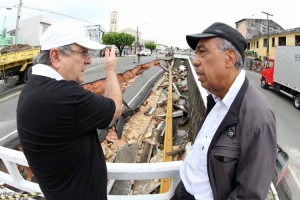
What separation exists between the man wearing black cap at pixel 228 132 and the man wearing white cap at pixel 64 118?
70 centimetres

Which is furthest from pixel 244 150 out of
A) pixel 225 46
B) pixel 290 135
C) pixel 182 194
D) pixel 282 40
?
pixel 282 40

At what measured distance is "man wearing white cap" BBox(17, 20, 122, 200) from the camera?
185 cm

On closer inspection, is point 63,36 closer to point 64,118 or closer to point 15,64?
point 64,118

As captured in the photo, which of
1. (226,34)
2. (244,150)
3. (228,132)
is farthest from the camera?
(226,34)

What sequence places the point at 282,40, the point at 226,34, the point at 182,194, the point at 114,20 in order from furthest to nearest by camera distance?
the point at 114,20 → the point at 282,40 → the point at 182,194 → the point at 226,34

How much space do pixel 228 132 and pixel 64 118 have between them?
1041mm

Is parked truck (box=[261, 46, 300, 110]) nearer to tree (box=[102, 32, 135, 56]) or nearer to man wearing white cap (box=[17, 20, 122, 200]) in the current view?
man wearing white cap (box=[17, 20, 122, 200])

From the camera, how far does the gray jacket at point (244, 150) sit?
1.67m

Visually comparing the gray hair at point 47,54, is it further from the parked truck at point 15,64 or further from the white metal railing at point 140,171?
the parked truck at point 15,64

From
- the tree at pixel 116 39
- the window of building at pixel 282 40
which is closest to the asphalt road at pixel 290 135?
the window of building at pixel 282 40

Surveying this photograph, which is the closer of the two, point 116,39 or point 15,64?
point 15,64

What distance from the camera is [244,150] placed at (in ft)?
5.57

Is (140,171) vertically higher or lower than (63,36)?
lower

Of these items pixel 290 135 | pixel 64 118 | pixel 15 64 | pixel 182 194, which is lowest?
pixel 290 135
